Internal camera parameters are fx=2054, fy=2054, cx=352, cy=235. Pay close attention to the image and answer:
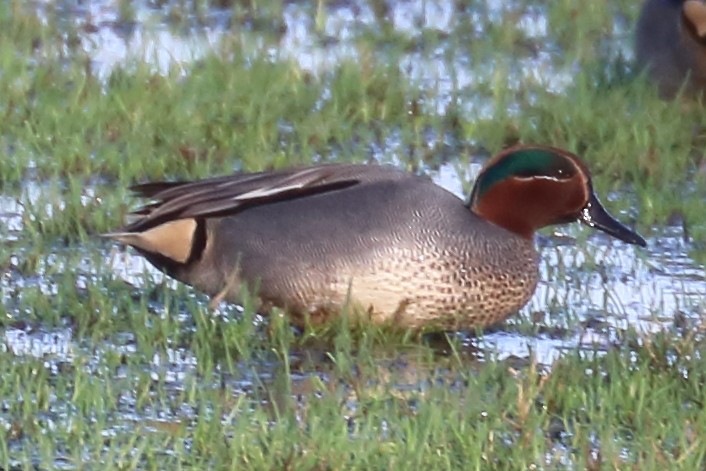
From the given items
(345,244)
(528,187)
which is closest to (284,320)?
(345,244)

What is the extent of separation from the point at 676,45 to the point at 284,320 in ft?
10.8

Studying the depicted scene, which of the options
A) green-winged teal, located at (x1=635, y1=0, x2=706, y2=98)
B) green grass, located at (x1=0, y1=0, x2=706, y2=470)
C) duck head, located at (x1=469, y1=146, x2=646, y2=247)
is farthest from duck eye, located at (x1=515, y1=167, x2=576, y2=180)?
green-winged teal, located at (x1=635, y1=0, x2=706, y2=98)

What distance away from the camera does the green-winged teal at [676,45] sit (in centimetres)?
783

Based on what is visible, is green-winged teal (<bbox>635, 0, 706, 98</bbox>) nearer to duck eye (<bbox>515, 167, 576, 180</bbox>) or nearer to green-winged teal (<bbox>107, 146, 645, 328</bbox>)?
duck eye (<bbox>515, 167, 576, 180</bbox>)

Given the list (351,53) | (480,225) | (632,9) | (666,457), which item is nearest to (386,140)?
(351,53)

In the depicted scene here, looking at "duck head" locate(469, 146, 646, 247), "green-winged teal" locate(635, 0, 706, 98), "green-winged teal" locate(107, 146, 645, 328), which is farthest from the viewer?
"green-winged teal" locate(635, 0, 706, 98)

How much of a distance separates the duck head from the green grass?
25 cm

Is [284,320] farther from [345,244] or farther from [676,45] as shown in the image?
[676,45]

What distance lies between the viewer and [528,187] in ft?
17.7

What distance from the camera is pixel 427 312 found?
508 centimetres

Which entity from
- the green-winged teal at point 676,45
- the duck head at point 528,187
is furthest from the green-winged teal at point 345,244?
the green-winged teal at point 676,45

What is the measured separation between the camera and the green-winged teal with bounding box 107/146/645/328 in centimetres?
506

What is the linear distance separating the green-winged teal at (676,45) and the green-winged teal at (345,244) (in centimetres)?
266

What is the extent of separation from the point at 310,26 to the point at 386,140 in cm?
207
